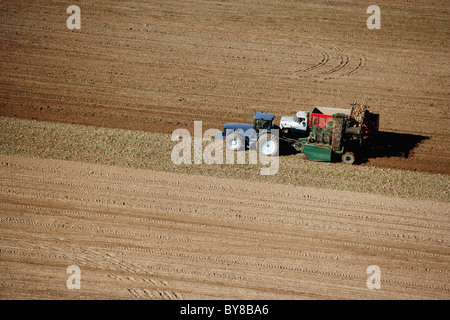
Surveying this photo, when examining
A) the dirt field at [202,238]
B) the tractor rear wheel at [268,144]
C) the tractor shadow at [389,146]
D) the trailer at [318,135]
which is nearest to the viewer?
the dirt field at [202,238]

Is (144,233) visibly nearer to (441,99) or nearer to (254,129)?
(254,129)

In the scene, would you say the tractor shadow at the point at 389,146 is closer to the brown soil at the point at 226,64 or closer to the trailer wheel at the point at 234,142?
the brown soil at the point at 226,64

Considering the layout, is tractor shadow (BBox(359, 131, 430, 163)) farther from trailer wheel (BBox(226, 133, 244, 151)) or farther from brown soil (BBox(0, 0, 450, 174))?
trailer wheel (BBox(226, 133, 244, 151))

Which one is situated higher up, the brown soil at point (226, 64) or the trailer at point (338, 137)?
the brown soil at point (226, 64)

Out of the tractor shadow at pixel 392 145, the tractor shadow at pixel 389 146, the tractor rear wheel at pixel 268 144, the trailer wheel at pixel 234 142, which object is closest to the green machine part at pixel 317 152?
the tractor shadow at pixel 389 146

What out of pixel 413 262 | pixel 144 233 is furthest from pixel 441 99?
pixel 144 233
